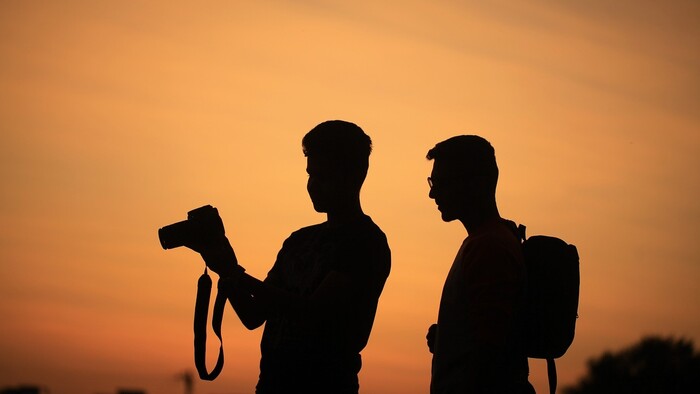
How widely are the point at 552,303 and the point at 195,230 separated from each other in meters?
1.75

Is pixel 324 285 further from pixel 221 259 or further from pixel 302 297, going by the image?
pixel 221 259

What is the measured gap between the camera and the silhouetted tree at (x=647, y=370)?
194 feet

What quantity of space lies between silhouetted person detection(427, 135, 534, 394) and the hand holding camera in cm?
105

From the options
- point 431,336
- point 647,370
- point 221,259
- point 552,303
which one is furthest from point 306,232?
point 647,370

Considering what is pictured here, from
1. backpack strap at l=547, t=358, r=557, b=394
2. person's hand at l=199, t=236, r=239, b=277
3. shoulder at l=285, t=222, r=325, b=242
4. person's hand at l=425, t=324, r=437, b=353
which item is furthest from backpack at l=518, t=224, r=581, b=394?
person's hand at l=199, t=236, r=239, b=277

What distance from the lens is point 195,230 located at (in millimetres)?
5430

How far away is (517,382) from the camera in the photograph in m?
4.84

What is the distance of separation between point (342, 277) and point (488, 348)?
0.89 metres

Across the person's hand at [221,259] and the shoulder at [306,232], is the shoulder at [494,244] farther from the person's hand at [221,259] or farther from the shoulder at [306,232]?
the person's hand at [221,259]

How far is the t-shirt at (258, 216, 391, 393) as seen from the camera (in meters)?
5.25

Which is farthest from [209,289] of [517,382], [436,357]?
[517,382]

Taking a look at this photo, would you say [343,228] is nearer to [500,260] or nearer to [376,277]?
[376,277]

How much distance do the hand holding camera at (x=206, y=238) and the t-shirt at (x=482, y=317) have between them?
108 cm

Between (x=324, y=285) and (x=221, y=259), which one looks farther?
(x=221, y=259)
